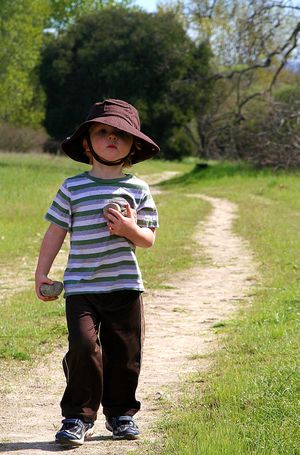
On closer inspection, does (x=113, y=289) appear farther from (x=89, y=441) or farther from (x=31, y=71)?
(x=31, y=71)

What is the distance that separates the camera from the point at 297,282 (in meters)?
10.9

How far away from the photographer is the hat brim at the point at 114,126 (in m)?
5.05

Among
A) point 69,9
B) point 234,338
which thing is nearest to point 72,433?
point 234,338

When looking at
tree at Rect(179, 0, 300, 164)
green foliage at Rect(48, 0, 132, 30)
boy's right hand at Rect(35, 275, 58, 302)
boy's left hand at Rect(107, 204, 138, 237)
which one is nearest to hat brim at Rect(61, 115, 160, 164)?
boy's left hand at Rect(107, 204, 138, 237)

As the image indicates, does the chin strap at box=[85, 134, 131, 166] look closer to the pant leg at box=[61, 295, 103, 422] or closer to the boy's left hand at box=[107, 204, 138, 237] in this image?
the boy's left hand at box=[107, 204, 138, 237]

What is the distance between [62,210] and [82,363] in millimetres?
773

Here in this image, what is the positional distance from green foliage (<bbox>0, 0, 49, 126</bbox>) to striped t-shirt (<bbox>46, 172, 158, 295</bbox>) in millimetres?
48618

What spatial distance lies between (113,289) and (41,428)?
88 cm

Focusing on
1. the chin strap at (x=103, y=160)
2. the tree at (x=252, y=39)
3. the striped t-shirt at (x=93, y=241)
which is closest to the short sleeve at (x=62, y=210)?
the striped t-shirt at (x=93, y=241)

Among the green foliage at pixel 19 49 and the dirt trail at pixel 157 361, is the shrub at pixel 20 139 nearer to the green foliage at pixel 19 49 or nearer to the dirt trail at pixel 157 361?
the green foliage at pixel 19 49

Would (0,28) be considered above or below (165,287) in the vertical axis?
above

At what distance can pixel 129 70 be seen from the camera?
149 ft

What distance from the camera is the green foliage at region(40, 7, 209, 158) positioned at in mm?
45500

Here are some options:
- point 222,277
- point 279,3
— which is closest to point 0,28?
point 279,3
